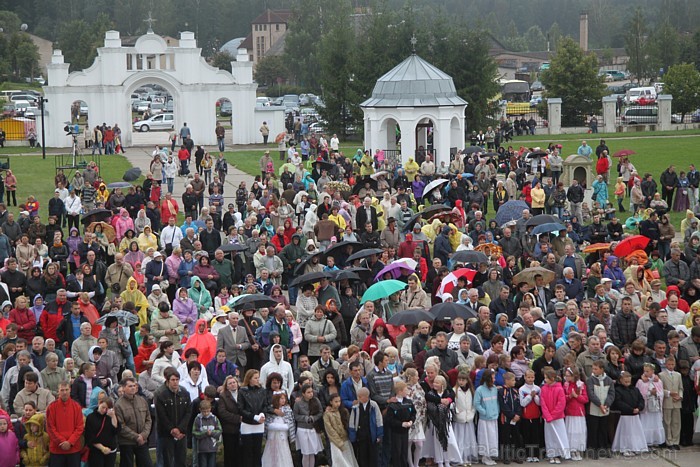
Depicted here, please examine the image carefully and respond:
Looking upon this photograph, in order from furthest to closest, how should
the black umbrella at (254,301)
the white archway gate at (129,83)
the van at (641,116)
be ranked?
the van at (641,116)
the white archway gate at (129,83)
the black umbrella at (254,301)

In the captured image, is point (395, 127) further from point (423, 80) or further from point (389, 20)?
point (389, 20)

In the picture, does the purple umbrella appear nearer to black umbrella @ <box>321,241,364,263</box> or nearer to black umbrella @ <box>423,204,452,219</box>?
black umbrella @ <box>321,241,364,263</box>

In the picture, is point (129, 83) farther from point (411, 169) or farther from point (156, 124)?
point (411, 169)

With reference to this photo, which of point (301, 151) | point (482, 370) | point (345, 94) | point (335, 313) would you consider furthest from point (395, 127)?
point (482, 370)

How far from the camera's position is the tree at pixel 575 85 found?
63.2m

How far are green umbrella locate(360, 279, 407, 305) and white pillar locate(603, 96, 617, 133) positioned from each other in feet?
140

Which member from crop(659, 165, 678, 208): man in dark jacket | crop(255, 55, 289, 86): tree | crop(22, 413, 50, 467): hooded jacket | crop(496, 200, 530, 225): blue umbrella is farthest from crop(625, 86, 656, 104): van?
crop(22, 413, 50, 467): hooded jacket

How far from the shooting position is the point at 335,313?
58.8 feet

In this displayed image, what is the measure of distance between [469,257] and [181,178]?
20.8m

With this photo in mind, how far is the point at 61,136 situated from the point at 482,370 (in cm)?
4133

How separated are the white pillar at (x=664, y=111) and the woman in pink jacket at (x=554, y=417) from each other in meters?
47.0

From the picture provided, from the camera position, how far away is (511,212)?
25969 mm

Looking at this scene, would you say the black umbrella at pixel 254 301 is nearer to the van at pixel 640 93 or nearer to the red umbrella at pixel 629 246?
the red umbrella at pixel 629 246

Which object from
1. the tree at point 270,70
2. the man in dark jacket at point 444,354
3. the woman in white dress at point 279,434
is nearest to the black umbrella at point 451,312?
the man in dark jacket at point 444,354
